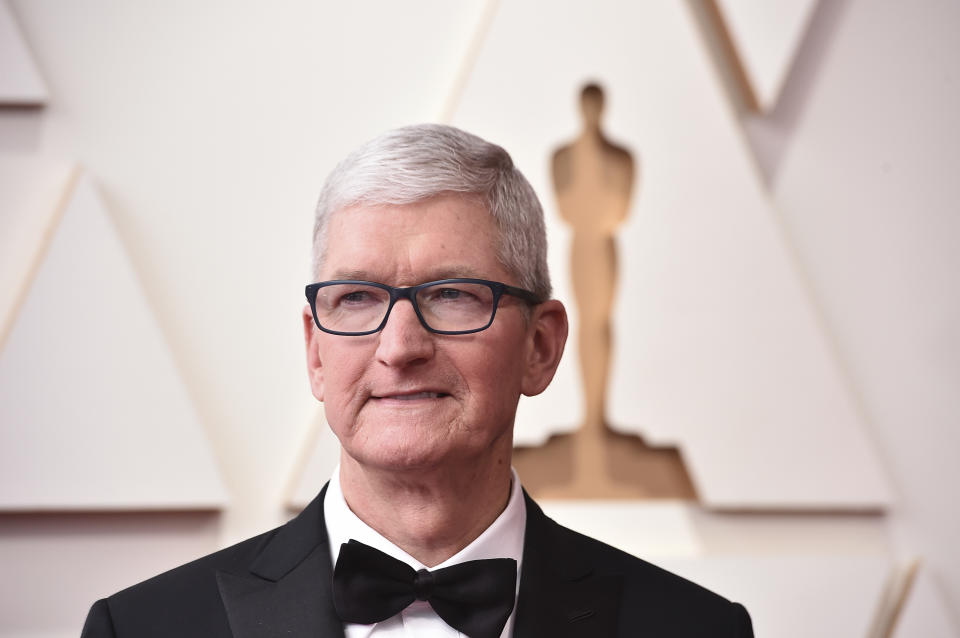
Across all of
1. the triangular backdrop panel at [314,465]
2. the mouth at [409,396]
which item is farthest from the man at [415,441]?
the triangular backdrop panel at [314,465]

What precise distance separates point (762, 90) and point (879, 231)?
372 mm

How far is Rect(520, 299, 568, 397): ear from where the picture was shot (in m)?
1.18

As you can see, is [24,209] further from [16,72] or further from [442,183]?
[442,183]

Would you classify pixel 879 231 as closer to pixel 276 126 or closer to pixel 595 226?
pixel 595 226

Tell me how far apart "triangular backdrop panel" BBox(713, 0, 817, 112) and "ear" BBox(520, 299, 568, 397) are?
942 millimetres

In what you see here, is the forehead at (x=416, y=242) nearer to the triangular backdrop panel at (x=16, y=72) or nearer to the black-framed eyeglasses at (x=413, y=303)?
the black-framed eyeglasses at (x=413, y=303)

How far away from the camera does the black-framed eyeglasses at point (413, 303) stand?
1.03 meters

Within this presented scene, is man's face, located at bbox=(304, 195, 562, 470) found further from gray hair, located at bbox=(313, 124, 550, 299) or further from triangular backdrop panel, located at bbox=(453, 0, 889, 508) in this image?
triangular backdrop panel, located at bbox=(453, 0, 889, 508)

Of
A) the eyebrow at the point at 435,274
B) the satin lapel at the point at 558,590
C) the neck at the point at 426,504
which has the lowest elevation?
the satin lapel at the point at 558,590

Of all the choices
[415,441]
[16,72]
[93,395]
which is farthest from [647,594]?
[16,72]

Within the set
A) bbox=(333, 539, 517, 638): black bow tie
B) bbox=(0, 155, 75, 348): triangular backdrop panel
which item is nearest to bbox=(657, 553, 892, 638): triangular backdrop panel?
bbox=(333, 539, 517, 638): black bow tie

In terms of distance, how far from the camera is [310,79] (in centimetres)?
192

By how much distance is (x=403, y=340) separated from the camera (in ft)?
3.30

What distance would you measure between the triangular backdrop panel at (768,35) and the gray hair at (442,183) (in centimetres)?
93
